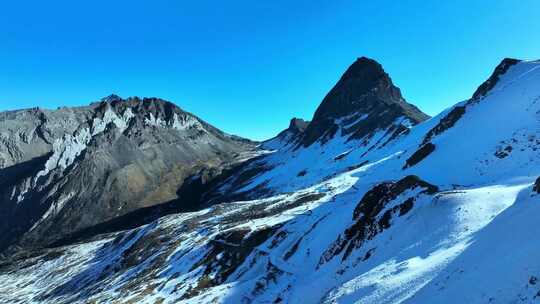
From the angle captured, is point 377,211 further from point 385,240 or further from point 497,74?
point 497,74

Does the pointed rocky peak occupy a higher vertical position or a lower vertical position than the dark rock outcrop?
Result: higher

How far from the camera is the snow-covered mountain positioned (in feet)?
79.6

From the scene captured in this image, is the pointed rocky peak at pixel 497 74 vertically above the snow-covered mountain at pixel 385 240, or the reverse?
the pointed rocky peak at pixel 497 74

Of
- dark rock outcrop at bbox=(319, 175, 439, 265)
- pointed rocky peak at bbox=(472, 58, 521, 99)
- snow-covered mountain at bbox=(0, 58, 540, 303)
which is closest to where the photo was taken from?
snow-covered mountain at bbox=(0, 58, 540, 303)

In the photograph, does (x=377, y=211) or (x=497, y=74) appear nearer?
(x=377, y=211)

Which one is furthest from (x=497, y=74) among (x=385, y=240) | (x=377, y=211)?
(x=385, y=240)

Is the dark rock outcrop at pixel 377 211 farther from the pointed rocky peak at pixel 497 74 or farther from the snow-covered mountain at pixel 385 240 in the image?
the pointed rocky peak at pixel 497 74

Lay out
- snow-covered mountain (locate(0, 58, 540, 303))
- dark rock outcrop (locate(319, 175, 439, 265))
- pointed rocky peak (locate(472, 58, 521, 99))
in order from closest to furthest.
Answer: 1. snow-covered mountain (locate(0, 58, 540, 303))
2. dark rock outcrop (locate(319, 175, 439, 265))
3. pointed rocky peak (locate(472, 58, 521, 99))

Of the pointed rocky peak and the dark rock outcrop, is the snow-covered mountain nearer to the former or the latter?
the dark rock outcrop

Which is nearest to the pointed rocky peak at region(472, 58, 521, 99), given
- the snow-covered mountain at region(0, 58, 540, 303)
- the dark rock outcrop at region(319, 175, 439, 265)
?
the snow-covered mountain at region(0, 58, 540, 303)

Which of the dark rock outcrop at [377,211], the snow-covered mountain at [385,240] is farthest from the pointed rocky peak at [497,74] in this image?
the dark rock outcrop at [377,211]

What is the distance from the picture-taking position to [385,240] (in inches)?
1378

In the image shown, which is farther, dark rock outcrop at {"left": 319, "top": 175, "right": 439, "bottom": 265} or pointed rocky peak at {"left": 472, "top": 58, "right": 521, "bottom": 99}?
pointed rocky peak at {"left": 472, "top": 58, "right": 521, "bottom": 99}

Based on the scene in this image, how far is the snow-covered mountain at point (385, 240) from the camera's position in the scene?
24.2 m
